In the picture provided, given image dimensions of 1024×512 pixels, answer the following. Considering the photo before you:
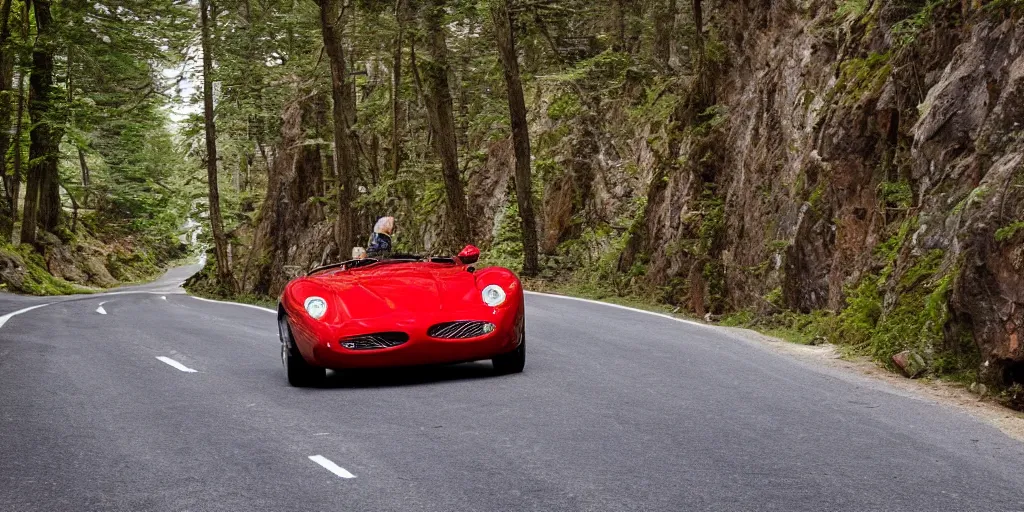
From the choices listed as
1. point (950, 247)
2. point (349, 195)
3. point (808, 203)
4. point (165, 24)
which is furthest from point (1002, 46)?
point (165, 24)

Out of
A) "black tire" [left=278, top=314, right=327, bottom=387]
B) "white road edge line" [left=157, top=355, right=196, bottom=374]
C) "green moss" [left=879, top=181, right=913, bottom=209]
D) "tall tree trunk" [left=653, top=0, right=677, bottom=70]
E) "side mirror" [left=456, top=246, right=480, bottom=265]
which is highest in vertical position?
"tall tree trunk" [left=653, top=0, right=677, bottom=70]

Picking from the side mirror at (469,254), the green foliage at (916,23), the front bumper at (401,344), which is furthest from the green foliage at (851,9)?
the front bumper at (401,344)

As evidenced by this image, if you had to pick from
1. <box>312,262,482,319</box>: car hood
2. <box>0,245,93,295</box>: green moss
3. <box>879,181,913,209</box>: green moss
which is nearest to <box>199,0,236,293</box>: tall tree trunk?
<box>0,245,93,295</box>: green moss

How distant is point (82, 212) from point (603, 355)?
54090 millimetres

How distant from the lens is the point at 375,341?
8.94 m

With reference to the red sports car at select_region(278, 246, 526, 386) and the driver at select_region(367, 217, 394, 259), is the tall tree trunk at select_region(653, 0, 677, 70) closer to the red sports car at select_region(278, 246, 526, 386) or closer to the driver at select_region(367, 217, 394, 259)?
the driver at select_region(367, 217, 394, 259)

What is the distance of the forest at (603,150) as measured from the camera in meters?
10.8

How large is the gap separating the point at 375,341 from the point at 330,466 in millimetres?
3034

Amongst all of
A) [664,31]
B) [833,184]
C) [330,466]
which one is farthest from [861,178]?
[664,31]

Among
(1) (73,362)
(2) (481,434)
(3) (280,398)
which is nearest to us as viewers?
(2) (481,434)

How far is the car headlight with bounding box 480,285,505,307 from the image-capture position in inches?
366

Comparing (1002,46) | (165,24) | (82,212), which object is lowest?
(82,212)

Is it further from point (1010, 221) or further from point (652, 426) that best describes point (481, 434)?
point (1010, 221)

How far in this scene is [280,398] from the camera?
8.55m
